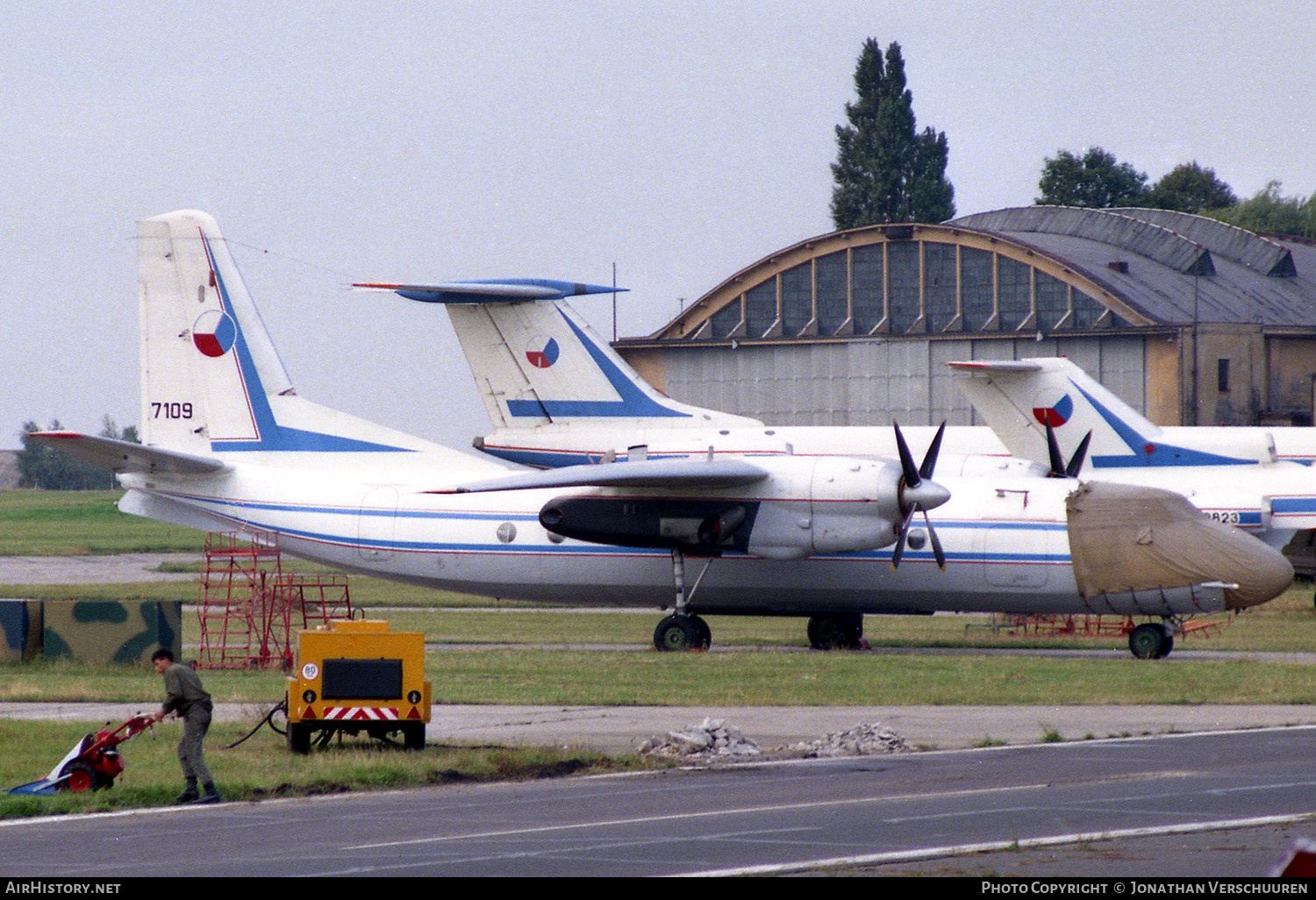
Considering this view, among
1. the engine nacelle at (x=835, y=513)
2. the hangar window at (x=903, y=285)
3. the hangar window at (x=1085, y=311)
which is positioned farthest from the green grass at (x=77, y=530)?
the engine nacelle at (x=835, y=513)

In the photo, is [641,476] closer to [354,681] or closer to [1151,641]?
[1151,641]

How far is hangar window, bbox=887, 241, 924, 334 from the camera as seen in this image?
67.9m

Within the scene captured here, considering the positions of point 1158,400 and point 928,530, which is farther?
point 1158,400

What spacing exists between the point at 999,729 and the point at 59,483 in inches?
5837

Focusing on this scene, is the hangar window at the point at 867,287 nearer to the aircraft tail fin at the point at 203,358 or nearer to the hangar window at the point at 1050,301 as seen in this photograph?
the hangar window at the point at 1050,301

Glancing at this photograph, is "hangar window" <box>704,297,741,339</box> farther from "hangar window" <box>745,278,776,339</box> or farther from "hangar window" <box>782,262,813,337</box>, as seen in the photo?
"hangar window" <box>782,262,813,337</box>

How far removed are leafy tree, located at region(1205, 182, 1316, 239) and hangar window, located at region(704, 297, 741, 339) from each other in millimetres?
51571

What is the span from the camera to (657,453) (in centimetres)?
3469

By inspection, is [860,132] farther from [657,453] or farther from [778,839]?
[778,839]

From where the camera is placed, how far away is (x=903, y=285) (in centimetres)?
6819

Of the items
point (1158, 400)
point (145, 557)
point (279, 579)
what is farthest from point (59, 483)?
point (279, 579)

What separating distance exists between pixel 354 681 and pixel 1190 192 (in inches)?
4484

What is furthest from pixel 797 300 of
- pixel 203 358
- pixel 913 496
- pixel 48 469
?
pixel 48 469

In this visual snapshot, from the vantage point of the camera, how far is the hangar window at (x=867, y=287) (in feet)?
225
